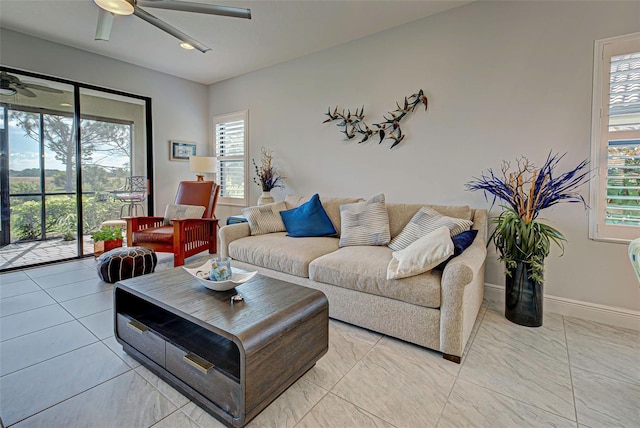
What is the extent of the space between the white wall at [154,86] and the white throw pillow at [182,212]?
90cm

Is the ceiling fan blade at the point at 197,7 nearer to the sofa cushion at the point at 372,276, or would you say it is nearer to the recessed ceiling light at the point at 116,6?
the recessed ceiling light at the point at 116,6

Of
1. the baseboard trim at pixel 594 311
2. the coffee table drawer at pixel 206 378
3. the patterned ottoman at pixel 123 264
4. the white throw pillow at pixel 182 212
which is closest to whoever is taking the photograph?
the coffee table drawer at pixel 206 378

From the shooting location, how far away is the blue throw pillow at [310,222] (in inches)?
127

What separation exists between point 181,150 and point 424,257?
4485 mm

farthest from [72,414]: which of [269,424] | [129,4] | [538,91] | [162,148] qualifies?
[162,148]

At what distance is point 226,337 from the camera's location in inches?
51.8

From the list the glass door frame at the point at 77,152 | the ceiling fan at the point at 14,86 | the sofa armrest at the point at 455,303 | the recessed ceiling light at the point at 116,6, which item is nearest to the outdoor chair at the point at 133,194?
the glass door frame at the point at 77,152

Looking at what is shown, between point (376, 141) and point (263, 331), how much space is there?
2.64 meters

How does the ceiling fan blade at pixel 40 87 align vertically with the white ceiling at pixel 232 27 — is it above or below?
below

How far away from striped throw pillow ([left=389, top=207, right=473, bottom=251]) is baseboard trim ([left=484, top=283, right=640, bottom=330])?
93 centimetres

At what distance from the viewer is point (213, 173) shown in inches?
208

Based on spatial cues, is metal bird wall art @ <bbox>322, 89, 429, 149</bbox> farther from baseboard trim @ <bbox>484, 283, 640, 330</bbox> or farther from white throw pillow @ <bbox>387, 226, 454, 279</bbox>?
baseboard trim @ <bbox>484, 283, 640, 330</bbox>

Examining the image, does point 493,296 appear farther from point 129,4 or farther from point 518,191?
point 129,4

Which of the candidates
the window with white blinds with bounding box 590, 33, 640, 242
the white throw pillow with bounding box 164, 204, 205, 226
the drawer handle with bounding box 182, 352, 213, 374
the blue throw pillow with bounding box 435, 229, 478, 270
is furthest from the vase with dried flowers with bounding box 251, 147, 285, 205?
the window with white blinds with bounding box 590, 33, 640, 242
